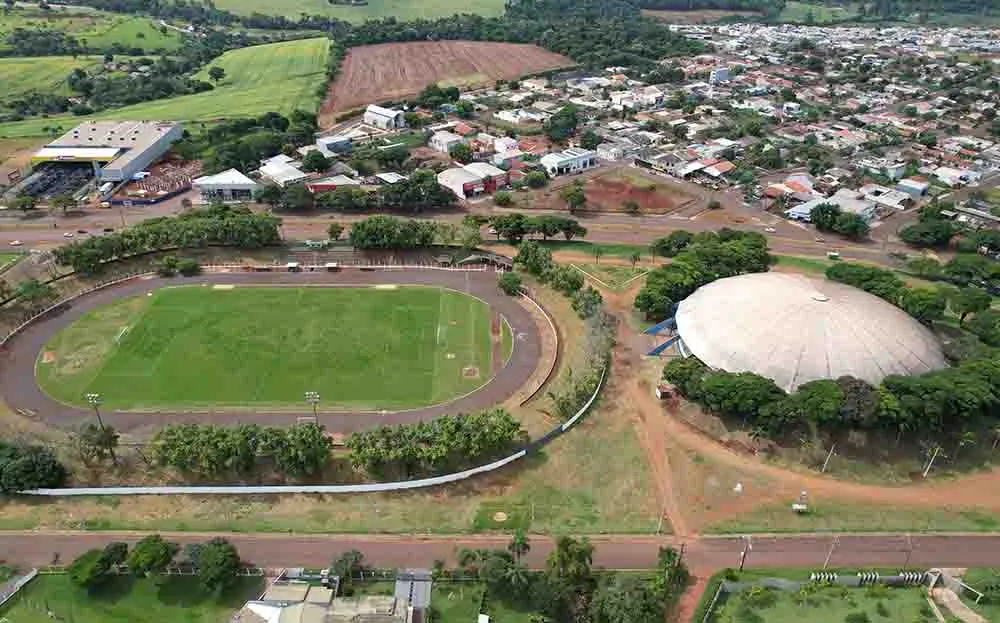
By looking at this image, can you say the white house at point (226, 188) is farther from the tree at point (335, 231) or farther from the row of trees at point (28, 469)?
the row of trees at point (28, 469)

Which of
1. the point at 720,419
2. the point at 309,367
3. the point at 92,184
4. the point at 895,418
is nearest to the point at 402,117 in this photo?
the point at 92,184

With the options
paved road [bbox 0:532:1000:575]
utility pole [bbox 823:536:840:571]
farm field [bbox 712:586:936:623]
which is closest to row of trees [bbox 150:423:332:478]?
paved road [bbox 0:532:1000:575]

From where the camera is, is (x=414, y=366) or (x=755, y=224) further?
(x=755, y=224)

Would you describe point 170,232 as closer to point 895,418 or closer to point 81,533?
point 81,533

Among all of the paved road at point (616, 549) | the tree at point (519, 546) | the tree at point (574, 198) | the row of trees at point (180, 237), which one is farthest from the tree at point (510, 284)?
the tree at point (519, 546)

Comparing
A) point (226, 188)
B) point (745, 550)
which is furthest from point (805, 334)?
point (226, 188)

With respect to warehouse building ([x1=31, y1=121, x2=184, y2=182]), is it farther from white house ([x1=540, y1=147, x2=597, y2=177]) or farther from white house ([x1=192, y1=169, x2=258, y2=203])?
white house ([x1=540, y1=147, x2=597, y2=177])

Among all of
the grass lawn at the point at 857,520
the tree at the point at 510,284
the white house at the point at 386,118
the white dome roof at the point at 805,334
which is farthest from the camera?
the white house at the point at 386,118
